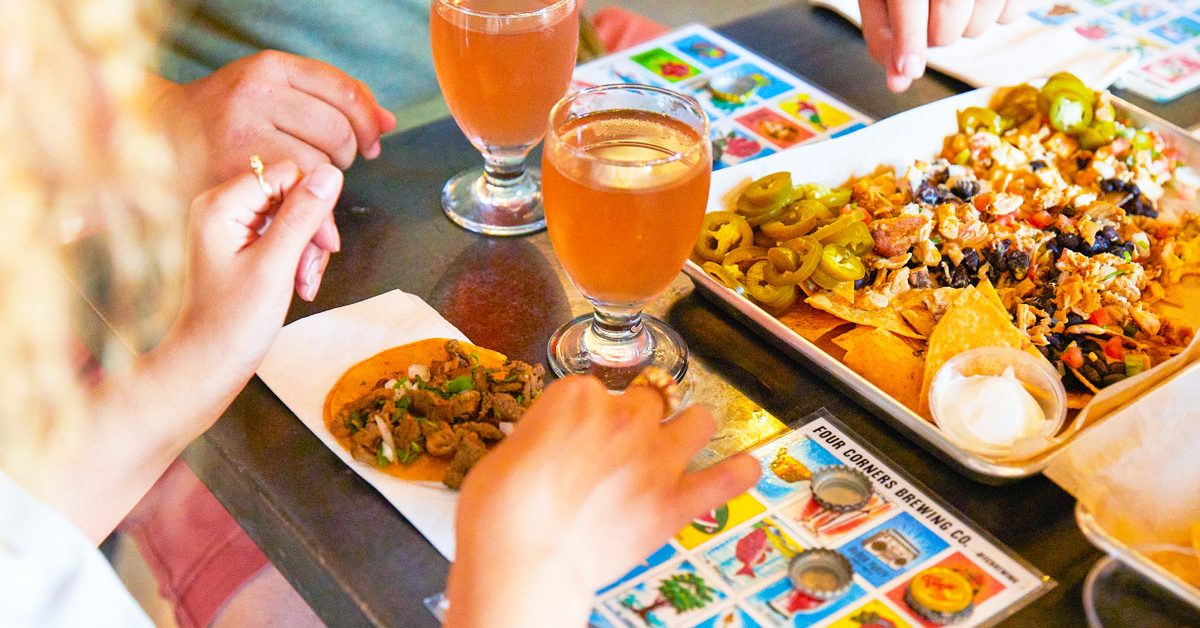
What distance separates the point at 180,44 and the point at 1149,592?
1.46 metres

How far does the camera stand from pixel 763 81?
150 cm

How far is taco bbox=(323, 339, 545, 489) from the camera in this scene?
0.88 meters

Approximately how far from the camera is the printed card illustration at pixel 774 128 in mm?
1380

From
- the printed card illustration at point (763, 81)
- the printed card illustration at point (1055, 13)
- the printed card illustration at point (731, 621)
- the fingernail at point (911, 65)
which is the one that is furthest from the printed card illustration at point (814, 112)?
the printed card illustration at point (731, 621)

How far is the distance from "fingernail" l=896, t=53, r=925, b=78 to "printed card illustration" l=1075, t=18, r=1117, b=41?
0.51 metres

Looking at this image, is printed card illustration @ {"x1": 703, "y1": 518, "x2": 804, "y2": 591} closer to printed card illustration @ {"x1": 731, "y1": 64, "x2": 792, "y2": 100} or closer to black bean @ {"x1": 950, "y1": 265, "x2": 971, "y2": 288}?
black bean @ {"x1": 950, "y1": 265, "x2": 971, "y2": 288}

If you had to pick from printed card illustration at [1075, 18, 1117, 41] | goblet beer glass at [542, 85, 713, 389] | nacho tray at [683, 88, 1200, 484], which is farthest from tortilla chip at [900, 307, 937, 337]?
printed card illustration at [1075, 18, 1117, 41]

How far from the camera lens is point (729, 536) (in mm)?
823

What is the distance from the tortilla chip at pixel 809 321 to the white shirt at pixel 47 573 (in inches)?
23.9

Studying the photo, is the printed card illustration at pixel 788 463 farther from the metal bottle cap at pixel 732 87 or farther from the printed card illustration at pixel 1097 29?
the printed card illustration at pixel 1097 29

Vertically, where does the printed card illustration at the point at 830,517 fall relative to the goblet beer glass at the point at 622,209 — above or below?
below

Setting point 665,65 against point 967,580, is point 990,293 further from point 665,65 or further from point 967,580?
point 665,65

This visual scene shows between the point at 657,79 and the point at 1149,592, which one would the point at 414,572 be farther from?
the point at 657,79

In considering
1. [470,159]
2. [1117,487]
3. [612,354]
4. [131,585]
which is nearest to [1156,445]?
[1117,487]
